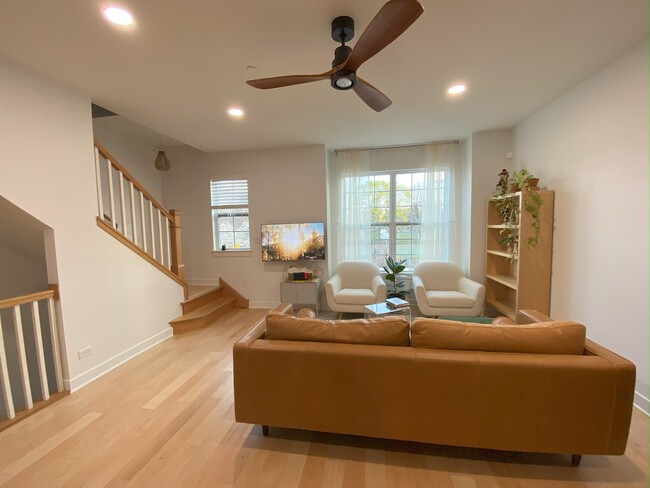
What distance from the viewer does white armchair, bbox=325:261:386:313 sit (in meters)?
3.85

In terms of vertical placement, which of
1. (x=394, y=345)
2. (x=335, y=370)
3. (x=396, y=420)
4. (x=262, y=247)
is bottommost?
(x=396, y=420)

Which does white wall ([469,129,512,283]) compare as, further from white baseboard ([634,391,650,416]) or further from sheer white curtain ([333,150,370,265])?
white baseboard ([634,391,650,416])

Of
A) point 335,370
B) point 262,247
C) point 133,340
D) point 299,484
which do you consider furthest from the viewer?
point 262,247

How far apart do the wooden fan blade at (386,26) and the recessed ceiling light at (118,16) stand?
1.30m

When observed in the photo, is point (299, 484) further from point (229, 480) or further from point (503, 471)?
point (503, 471)

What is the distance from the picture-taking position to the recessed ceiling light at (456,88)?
258 cm

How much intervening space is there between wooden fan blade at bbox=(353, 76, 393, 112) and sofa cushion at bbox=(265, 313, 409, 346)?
5.10 ft

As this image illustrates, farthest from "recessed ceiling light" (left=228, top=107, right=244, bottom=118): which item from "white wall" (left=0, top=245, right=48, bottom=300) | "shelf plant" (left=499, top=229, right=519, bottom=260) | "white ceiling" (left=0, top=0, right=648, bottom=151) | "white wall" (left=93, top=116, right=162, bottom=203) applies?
"shelf plant" (left=499, top=229, right=519, bottom=260)

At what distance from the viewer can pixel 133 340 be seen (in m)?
3.13

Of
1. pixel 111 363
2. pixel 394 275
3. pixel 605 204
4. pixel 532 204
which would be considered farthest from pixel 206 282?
pixel 605 204

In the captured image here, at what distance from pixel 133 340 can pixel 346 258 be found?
10.3 ft

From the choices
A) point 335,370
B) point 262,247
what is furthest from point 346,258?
point 335,370

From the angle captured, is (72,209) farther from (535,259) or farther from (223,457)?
(535,259)

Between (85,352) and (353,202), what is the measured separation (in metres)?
3.84
